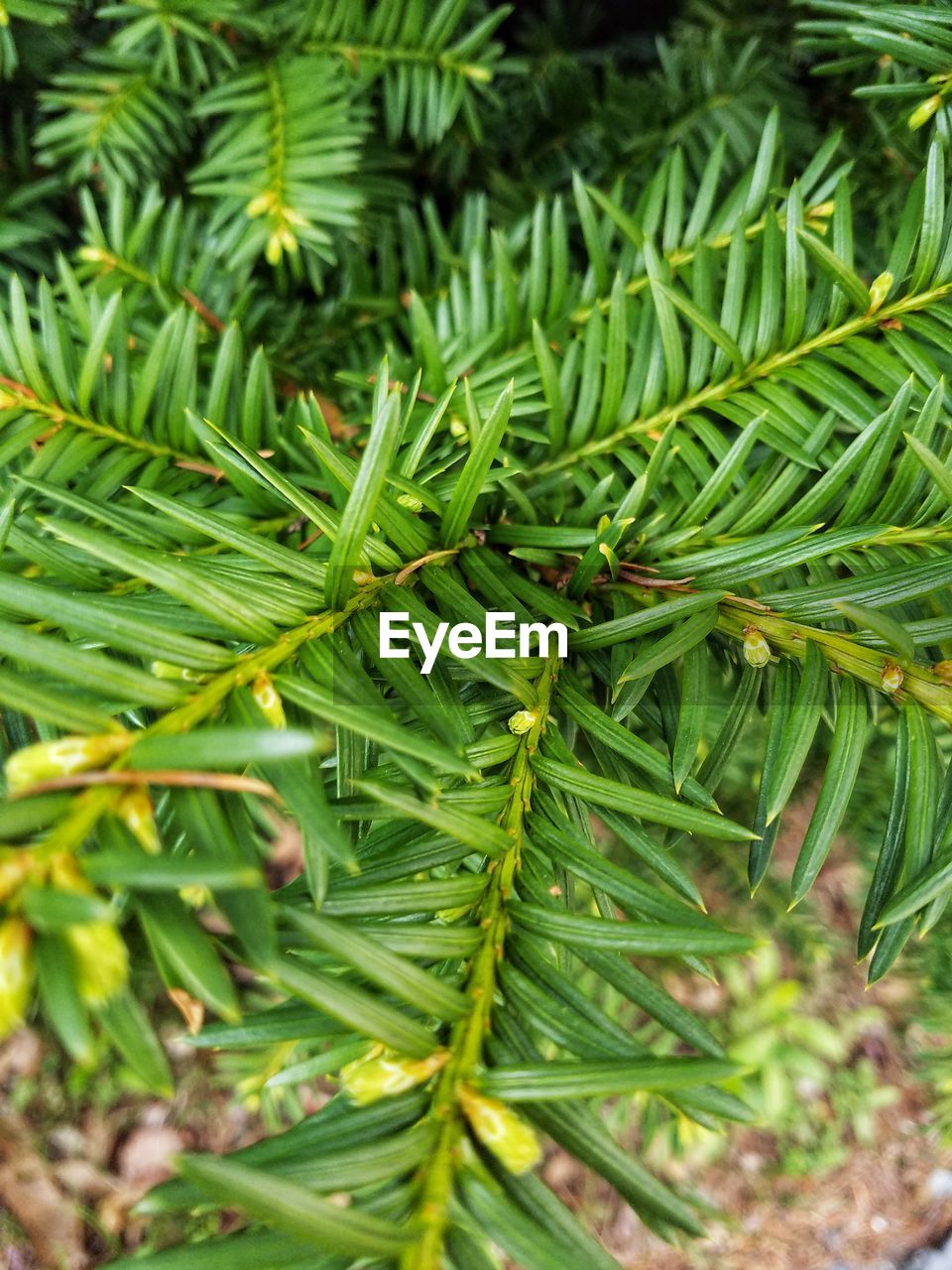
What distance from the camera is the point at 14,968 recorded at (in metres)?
0.30

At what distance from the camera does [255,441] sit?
0.75 meters

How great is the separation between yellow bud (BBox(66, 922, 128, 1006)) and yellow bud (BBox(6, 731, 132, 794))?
78 millimetres

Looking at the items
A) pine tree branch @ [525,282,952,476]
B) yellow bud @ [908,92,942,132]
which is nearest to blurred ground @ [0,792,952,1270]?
pine tree branch @ [525,282,952,476]

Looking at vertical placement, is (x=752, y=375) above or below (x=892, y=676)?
above

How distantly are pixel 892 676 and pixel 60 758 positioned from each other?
1.59 feet

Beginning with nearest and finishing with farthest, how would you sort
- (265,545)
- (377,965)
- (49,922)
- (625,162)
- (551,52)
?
(49,922)
(377,965)
(265,545)
(625,162)
(551,52)

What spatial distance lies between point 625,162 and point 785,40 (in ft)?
1.13

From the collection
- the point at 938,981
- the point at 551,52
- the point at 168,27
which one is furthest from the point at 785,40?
the point at 938,981

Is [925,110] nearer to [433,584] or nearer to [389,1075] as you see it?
[433,584]

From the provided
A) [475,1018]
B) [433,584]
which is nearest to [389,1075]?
[475,1018]

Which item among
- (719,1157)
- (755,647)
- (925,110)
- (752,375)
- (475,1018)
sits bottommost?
(719,1157)

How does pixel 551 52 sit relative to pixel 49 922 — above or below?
above

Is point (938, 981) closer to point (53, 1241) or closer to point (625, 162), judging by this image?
point (625, 162)

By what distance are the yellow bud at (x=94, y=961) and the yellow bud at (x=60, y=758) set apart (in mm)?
78
